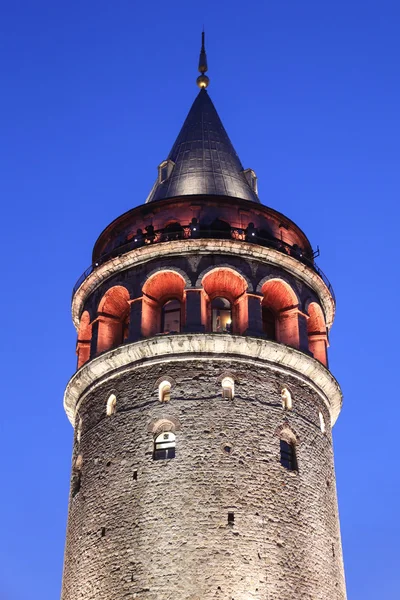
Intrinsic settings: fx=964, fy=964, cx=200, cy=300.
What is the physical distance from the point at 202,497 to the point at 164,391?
4.18 meters

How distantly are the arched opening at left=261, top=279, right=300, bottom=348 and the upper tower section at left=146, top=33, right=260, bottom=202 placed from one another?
13.0 ft

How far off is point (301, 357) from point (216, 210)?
655 centimetres

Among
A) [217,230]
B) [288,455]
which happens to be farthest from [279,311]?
[288,455]

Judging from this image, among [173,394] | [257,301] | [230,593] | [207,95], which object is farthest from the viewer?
[207,95]

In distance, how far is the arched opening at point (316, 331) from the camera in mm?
36031

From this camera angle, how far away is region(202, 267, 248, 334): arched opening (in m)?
33.3

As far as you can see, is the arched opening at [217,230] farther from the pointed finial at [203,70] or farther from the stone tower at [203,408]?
the pointed finial at [203,70]

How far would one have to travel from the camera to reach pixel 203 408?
30453 mm

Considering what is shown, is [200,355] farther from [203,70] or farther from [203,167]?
[203,70]

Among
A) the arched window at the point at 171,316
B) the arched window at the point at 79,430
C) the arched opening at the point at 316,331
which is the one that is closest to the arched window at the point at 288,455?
the arched opening at the point at 316,331

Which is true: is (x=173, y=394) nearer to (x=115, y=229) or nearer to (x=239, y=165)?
(x=115, y=229)

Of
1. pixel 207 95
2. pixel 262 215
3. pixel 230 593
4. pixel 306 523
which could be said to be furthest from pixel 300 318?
pixel 207 95

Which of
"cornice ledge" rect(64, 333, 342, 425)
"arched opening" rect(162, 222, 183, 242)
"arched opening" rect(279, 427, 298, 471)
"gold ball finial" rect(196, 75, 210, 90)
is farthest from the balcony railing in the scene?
"gold ball finial" rect(196, 75, 210, 90)

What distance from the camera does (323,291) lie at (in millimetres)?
36719
